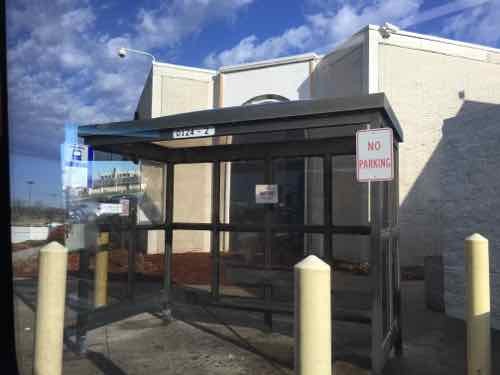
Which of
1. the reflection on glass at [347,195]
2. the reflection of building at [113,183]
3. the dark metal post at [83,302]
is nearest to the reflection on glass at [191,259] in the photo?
the reflection of building at [113,183]

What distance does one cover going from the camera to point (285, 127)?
421cm

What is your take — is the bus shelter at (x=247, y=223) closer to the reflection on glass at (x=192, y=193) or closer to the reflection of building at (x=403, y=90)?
the reflection on glass at (x=192, y=193)

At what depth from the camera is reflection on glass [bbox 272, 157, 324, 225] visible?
433 inches

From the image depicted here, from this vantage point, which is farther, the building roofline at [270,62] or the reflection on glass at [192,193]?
the building roofline at [270,62]

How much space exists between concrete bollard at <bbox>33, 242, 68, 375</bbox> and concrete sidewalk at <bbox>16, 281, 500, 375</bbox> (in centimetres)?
128

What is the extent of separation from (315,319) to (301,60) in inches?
442

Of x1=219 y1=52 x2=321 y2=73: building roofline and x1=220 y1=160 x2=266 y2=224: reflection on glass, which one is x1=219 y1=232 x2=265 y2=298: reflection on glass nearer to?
x1=220 y1=160 x2=266 y2=224: reflection on glass

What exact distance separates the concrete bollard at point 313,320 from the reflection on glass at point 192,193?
6217 mm

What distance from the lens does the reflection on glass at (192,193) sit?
9152mm

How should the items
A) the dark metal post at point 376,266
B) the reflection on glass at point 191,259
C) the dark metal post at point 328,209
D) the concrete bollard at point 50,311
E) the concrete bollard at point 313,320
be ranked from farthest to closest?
the reflection on glass at point 191,259
the dark metal post at point 328,209
the dark metal post at point 376,266
the concrete bollard at point 50,311
the concrete bollard at point 313,320

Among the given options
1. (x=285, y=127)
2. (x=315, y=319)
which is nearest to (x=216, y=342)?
(x=285, y=127)

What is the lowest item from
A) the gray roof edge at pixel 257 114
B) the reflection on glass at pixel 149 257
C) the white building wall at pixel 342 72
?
the reflection on glass at pixel 149 257

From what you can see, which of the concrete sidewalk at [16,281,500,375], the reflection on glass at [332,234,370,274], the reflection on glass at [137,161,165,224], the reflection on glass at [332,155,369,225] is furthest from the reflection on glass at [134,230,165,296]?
the reflection on glass at [332,155,369,225]

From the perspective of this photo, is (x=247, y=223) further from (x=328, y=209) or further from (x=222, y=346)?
(x=222, y=346)
